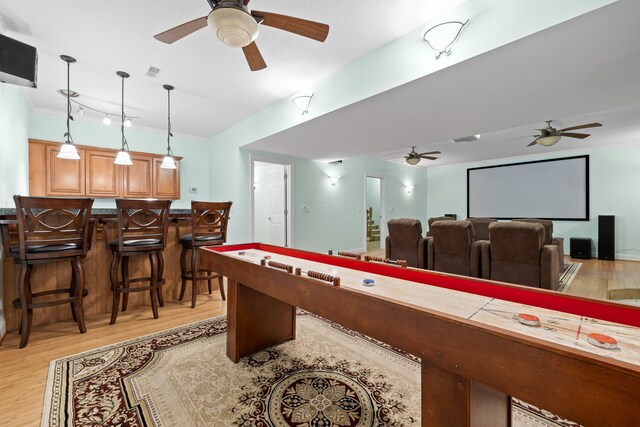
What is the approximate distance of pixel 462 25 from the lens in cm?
204

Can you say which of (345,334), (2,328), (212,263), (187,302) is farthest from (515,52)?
(2,328)

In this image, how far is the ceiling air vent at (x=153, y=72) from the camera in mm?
3076

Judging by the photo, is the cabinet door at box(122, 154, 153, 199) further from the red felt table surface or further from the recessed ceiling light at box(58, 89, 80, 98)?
the red felt table surface

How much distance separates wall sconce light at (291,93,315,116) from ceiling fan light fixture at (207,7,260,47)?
5.79 feet

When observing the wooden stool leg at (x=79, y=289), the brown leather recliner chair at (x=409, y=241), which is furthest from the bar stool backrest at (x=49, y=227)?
the brown leather recliner chair at (x=409, y=241)

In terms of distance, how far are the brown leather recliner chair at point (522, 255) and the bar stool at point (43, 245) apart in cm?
403

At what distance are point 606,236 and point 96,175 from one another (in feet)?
32.6

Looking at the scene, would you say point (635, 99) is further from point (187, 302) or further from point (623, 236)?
point (187, 302)

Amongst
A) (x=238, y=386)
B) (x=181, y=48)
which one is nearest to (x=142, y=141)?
(x=181, y=48)

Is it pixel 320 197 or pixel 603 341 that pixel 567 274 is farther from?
pixel 603 341

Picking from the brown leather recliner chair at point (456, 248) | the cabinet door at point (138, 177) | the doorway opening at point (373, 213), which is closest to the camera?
the brown leather recliner chair at point (456, 248)

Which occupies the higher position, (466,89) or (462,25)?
(462,25)

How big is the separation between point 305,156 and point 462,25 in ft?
12.7

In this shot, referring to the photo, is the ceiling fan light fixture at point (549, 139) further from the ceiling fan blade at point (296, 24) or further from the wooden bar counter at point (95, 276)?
the wooden bar counter at point (95, 276)
